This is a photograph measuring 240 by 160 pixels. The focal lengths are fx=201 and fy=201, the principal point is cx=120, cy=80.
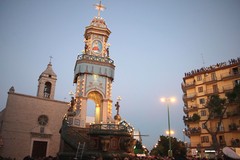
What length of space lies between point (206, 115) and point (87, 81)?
25009mm

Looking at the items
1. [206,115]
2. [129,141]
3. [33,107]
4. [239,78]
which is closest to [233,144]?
[206,115]

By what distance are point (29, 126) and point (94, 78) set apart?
1009 centimetres

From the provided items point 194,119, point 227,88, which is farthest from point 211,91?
point 194,119

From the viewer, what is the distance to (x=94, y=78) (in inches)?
1102

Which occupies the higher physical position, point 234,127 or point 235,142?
point 234,127

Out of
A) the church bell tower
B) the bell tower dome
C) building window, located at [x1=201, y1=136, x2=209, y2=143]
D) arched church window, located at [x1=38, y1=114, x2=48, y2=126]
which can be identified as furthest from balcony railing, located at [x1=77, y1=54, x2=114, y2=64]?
building window, located at [x1=201, y1=136, x2=209, y2=143]

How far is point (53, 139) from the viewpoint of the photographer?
25.1 m

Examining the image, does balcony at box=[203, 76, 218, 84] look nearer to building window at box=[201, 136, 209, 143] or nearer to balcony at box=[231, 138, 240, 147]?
building window at box=[201, 136, 209, 143]

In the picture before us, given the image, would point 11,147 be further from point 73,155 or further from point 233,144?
point 233,144

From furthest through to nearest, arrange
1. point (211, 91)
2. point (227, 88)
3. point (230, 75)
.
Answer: point (211, 91), point (230, 75), point (227, 88)

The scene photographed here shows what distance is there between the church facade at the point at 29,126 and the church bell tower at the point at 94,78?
317 cm

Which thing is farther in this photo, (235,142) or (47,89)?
(235,142)

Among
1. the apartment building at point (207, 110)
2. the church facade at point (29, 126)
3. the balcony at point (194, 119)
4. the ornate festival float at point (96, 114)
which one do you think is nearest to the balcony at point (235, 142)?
the apartment building at point (207, 110)

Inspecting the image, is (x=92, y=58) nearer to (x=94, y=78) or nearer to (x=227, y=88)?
(x=94, y=78)
